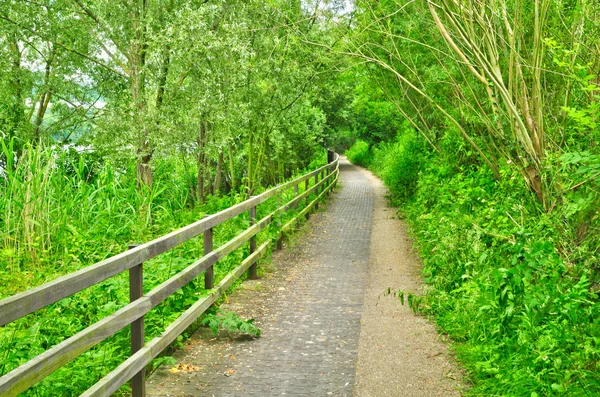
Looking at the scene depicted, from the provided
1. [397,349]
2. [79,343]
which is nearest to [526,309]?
[397,349]

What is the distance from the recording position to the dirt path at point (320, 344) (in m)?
4.85

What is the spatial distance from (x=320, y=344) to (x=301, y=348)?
0.21 metres

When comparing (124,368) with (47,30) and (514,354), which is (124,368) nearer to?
(514,354)

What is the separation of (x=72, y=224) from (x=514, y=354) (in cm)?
612

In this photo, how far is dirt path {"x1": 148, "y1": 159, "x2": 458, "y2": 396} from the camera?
4852 millimetres

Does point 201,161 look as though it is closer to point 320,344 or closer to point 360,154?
point 320,344

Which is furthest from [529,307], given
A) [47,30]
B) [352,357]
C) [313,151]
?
[313,151]

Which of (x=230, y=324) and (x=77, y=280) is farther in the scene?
(x=230, y=324)

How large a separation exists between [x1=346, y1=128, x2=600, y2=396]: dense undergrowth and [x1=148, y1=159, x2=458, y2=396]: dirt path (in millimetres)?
374

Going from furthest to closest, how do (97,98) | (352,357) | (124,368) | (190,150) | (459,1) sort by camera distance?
(97,98), (190,150), (459,1), (352,357), (124,368)

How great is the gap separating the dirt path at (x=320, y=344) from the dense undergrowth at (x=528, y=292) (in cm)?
37

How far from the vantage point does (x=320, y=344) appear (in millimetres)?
5875

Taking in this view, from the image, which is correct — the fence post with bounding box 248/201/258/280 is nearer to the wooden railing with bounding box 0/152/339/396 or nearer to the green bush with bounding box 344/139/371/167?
the wooden railing with bounding box 0/152/339/396

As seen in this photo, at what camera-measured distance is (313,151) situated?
29469mm
